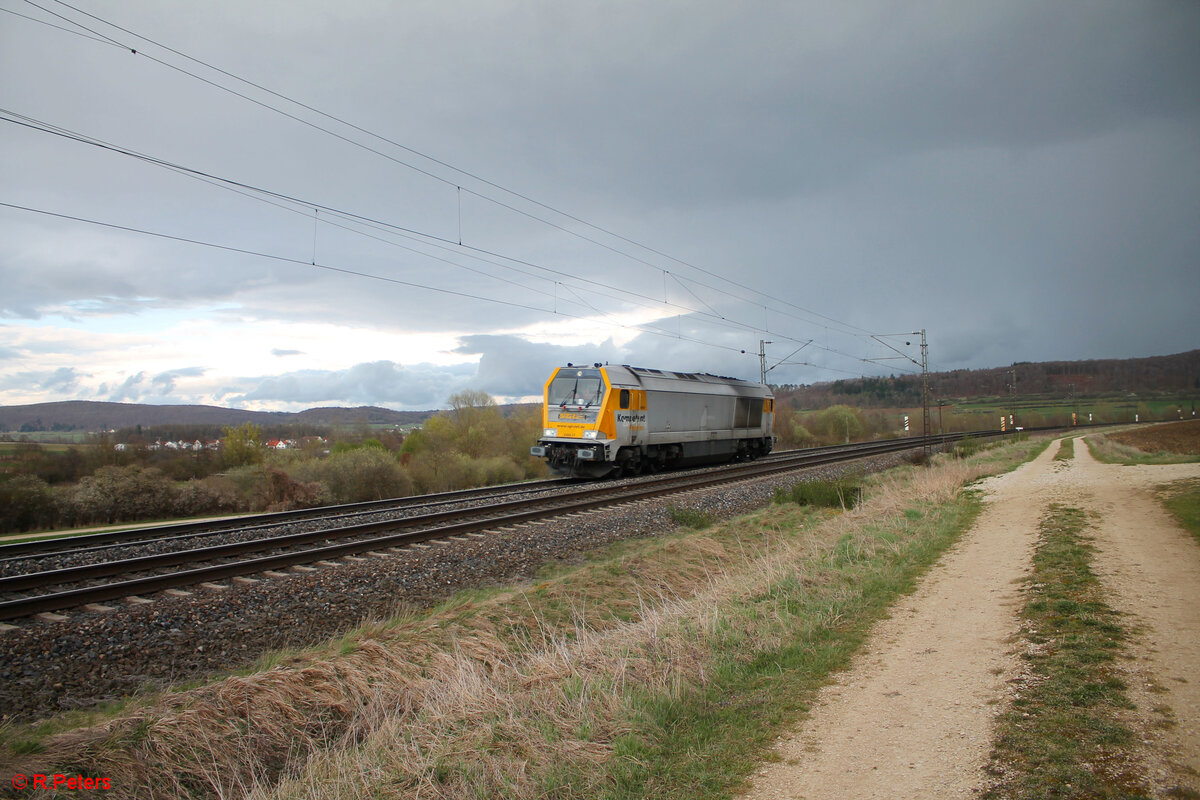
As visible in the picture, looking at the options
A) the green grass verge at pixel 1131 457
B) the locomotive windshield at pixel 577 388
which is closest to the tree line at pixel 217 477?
the locomotive windshield at pixel 577 388

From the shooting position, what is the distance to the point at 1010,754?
143 inches

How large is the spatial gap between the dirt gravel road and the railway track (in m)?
7.87

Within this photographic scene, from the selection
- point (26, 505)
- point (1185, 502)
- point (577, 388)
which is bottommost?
point (26, 505)

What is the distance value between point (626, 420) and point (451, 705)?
17.1 meters

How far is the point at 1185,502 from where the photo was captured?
12.3 meters

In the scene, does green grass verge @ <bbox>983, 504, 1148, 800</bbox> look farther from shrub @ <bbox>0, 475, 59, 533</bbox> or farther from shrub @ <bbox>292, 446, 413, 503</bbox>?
shrub @ <bbox>0, 475, 59, 533</bbox>

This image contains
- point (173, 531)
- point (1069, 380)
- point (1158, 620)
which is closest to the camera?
point (1158, 620)

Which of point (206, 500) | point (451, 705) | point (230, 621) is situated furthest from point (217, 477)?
point (451, 705)

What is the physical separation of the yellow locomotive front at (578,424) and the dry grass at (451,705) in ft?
41.6

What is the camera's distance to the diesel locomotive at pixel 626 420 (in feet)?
70.1

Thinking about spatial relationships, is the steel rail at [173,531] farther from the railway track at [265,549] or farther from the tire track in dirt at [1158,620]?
the tire track in dirt at [1158,620]

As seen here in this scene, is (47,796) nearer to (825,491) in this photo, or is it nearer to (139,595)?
(139,595)

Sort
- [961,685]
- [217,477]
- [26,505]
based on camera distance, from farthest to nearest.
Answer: [217,477], [26,505], [961,685]

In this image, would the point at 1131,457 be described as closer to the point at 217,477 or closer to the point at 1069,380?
the point at 217,477
